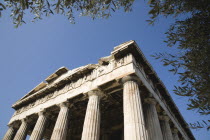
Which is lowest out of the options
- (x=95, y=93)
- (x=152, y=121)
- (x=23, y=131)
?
(x=152, y=121)

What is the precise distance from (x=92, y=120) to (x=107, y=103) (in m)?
3.78

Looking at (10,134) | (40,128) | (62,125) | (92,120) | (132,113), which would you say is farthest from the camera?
(10,134)

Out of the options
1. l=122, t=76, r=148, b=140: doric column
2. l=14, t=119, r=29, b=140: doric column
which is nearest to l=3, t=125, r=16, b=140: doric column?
l=14, t=119, r=29, b=140: doric column

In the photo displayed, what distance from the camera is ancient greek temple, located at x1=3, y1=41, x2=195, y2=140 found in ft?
27.2

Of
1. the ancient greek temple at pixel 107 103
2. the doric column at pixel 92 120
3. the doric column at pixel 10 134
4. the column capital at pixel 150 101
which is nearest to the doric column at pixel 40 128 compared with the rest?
the ancient greek temple at pixel 107 103

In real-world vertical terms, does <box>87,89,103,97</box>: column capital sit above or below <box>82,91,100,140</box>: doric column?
above

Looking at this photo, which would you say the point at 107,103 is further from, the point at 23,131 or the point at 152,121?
→ the point at 23,131

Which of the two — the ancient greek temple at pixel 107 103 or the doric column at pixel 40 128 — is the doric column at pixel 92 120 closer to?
the ancient greek temple at pixel 107 103

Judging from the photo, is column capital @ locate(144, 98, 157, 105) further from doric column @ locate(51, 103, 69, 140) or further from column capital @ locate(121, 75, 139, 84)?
doric column @ locate(51, 103, 69, 140)

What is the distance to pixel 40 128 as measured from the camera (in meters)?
11.9

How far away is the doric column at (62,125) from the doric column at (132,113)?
16.5 ft

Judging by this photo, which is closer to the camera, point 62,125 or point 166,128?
point 62,125

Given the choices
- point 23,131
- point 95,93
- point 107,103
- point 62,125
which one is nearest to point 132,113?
point 95,93

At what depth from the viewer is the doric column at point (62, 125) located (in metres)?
9.78
